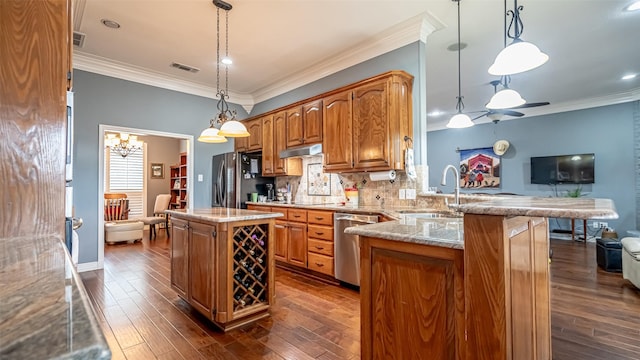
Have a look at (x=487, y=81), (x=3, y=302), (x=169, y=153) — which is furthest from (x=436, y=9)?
(x=169, y=153)

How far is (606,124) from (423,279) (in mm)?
7110

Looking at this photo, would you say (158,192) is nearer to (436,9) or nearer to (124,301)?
(124,301)

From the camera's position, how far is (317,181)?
4656 mm

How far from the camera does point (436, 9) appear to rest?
3070mm

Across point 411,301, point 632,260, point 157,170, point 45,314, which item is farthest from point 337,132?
point 157,170

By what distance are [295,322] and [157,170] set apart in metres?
7.15

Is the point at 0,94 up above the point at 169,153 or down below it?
below

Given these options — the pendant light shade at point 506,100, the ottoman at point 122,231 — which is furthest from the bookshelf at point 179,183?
the pendant light shade at point 506,100

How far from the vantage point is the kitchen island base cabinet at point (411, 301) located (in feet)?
4.17

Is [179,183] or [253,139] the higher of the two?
[253,139]

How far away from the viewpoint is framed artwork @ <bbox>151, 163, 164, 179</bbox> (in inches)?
320

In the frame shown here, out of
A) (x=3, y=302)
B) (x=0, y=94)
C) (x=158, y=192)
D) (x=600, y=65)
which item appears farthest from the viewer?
(x=158, y=192)

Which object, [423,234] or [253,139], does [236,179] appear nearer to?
[253,139]

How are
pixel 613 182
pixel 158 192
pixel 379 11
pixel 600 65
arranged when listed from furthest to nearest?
pixel 158 192 < pixel 613 182 < pixel 600 65 < pixel 379 11
